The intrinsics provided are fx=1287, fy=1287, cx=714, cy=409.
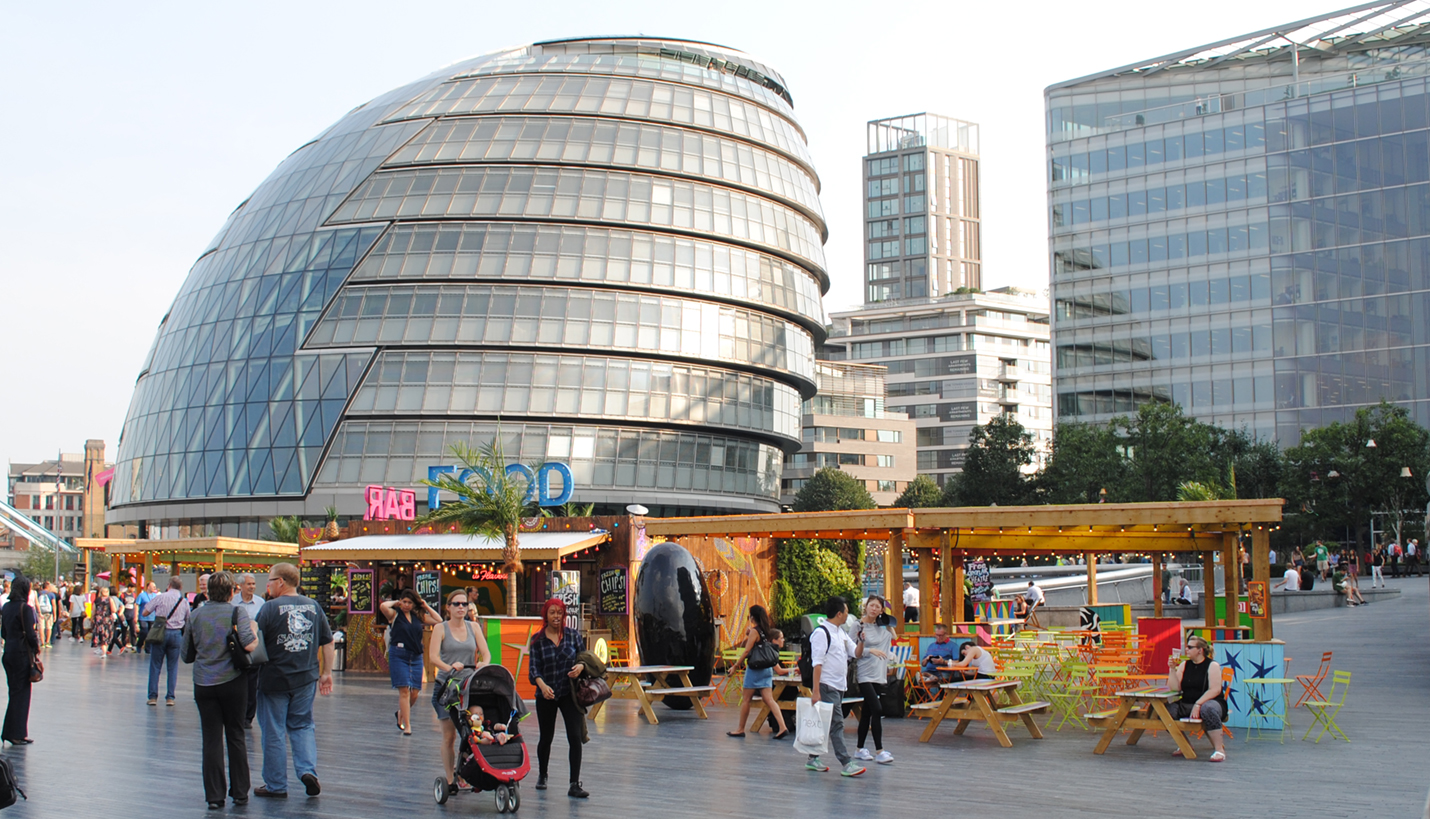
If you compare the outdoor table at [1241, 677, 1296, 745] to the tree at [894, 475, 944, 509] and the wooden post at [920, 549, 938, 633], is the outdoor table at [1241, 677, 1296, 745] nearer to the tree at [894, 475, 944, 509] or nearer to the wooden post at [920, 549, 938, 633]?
the wooden post at [920, 549, 938, 633]

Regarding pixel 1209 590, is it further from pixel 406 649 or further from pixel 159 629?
pixel 159 629

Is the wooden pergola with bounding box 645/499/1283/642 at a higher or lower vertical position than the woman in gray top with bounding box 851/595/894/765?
higher

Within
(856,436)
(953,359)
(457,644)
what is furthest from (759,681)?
(953,359)

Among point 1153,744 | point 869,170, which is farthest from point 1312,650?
point 869,170

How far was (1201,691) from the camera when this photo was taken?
582 inches

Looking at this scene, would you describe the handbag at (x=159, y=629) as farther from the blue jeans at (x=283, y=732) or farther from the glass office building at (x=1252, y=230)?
the glass office building at (x=1252, y=230)

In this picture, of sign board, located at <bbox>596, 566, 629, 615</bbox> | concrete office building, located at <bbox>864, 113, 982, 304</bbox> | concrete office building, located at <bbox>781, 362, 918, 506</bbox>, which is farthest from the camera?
concrete office building, located at <bbox>864, 113, 982, 304</bbox>

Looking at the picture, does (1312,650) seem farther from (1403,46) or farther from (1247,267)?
(1403,46)

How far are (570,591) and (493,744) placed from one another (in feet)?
65.3

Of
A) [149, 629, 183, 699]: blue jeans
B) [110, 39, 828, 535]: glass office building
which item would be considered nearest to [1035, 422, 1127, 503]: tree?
[110, 39, 828, 535]: glass office building

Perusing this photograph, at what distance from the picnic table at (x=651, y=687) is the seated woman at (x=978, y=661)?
12.6ft

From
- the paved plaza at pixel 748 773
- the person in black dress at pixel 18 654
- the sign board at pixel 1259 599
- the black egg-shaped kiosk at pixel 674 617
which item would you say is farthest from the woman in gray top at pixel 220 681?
the sign board at pixel 1259 599

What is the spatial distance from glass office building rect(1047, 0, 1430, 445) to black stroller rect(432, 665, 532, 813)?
75435mm

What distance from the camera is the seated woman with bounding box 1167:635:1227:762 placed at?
14.1 meters
